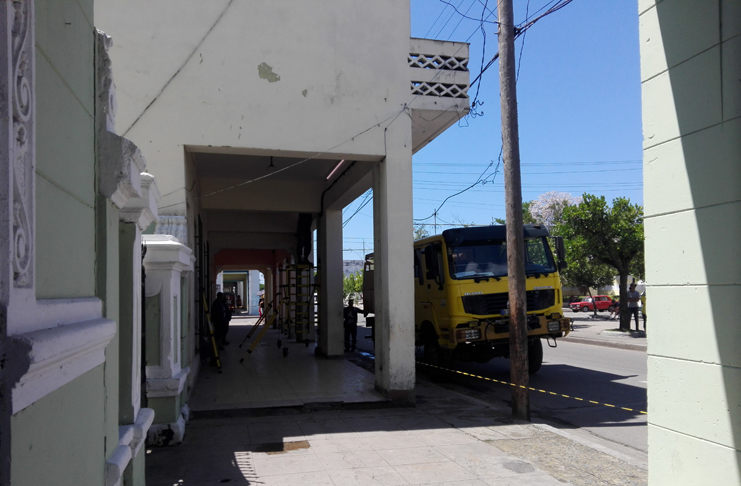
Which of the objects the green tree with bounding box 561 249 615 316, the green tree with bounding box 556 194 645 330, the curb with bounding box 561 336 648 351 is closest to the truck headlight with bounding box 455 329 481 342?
the curb with bounding box 561 336 648 351

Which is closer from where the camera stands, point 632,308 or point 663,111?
point 663,111

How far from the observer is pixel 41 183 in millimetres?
2023

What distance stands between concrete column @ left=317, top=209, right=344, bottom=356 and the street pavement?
5.98 meters

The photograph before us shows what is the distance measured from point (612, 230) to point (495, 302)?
12233 mm

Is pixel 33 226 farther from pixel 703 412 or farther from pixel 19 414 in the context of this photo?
pixel 703 412

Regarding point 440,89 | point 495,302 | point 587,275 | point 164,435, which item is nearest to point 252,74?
point 440,89

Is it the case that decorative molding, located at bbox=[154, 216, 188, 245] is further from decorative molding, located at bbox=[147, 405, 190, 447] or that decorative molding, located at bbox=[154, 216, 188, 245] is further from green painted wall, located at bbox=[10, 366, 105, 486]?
green painted wall, located at bbox=[10, 366, 105, 486]

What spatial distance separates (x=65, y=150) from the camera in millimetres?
2381

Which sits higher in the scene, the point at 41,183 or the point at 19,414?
the point at 41,183

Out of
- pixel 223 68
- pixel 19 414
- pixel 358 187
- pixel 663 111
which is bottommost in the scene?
pixel 19 414

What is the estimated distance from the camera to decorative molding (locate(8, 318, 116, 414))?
1.58 meters

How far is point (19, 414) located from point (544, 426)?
7.23 m

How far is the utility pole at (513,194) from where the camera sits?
8.11 metres

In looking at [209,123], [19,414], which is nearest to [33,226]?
[19,414]
